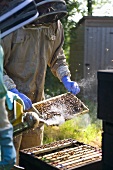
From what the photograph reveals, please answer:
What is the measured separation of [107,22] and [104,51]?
729 millimetres

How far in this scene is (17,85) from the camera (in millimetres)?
3334

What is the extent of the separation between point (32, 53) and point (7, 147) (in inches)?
58.2

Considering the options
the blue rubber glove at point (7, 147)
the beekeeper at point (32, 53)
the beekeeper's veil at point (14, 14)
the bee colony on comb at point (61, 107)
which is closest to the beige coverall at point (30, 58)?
the beekeeper at point (32, 53)

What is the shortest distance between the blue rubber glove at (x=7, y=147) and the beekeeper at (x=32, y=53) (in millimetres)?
1158

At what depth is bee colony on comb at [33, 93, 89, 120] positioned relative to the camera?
3189 mm

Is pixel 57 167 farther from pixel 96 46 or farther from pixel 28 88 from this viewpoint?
pixel 96 46

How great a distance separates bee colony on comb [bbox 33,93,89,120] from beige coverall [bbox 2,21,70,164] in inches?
8.0

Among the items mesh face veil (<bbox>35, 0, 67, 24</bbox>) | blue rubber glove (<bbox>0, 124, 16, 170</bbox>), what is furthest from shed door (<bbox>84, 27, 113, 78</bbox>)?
blue rubber glove (<bbox>0, 124, 16, 170</bbox>)

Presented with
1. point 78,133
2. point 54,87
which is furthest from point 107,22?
point 78,133

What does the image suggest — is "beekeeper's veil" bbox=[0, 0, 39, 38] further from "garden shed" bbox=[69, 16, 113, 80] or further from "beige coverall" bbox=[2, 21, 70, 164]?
"garden shed" bbox=[69, 16, 113, 80]

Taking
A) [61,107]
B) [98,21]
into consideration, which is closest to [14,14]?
[61,107]

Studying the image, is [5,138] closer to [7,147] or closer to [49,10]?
[7,147]

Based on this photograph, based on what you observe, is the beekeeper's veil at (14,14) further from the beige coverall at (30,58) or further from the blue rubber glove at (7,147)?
the blue rubber glove at (7,147)

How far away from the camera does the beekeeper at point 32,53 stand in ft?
10.5
